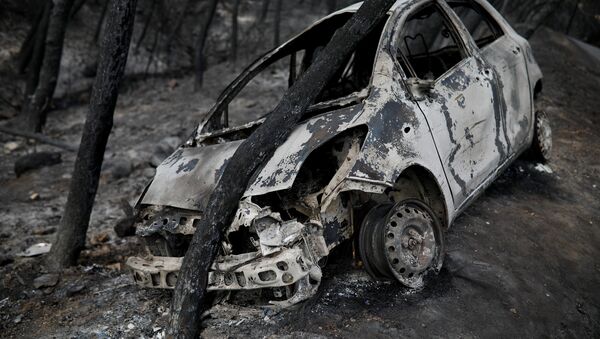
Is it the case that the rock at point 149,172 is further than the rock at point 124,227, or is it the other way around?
the rock at point 149,172

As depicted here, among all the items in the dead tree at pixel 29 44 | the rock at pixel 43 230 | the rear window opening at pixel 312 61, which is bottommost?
the rock at pixel 43 230

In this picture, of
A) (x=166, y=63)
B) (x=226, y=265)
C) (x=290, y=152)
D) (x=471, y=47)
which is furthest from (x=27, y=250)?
(x=166, y=63)

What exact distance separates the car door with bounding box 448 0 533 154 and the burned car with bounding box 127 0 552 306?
0.03 metres

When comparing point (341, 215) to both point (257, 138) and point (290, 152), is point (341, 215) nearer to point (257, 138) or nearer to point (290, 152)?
point (290, 152)

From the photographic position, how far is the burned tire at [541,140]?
5380 millimetres

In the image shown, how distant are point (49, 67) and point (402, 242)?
23.4 ft

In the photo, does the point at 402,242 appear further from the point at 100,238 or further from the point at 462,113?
the point at 100,238

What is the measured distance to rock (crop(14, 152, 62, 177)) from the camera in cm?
792

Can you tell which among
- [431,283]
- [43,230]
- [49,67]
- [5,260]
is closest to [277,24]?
[49,67]

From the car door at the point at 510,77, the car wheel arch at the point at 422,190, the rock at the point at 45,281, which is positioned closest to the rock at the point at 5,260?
the rock at the point at 45,281

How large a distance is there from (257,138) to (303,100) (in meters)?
0.44

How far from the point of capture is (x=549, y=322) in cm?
339

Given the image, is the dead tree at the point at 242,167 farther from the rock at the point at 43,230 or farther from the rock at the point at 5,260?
the rock at the point at 43,230

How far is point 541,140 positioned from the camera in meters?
5.52
